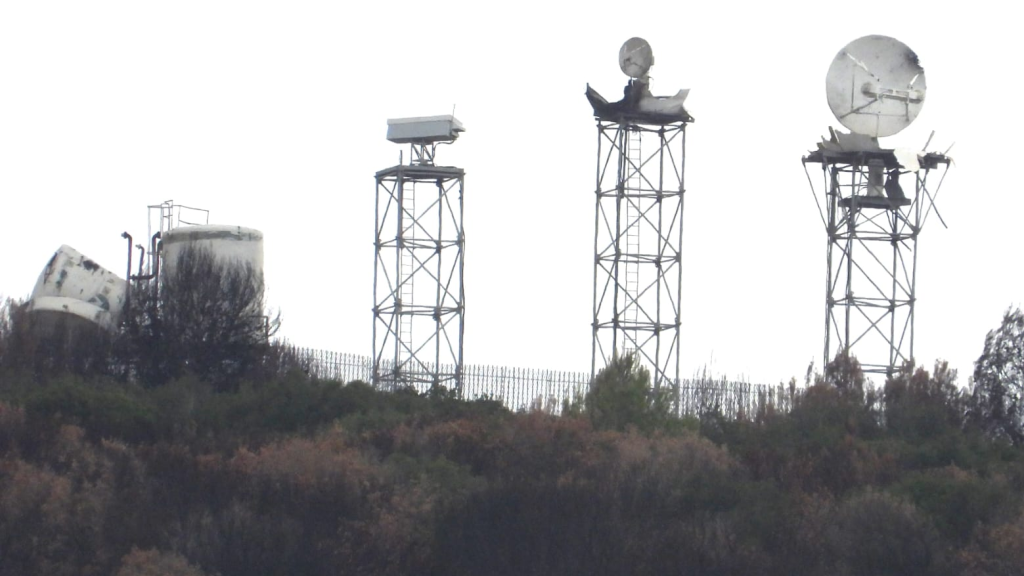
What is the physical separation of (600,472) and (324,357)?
54.6 ft

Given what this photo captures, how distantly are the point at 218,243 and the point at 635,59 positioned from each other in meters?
12.0

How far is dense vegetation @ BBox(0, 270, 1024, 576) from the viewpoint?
2825 centimetres

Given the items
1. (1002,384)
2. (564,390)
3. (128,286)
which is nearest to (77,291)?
(128,286)

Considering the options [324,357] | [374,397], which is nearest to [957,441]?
[374,397]

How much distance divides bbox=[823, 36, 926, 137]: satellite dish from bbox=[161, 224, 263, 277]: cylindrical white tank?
51.1 feet

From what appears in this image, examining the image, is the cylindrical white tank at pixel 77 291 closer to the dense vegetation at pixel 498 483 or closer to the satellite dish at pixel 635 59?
the dense vegetation at pixel 498 483

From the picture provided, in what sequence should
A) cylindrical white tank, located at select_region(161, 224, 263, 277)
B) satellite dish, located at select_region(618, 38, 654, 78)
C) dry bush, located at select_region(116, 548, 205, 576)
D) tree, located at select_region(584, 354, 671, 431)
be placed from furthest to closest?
cylindrical white tank, located at select_region(161, 224, 263, 277), satellite dish, located at select_region(618, 38, 654, 78), tree, located at select_region(584, 354, 671, 431), dry bush, located at select_region(116, 548, 205, 576)

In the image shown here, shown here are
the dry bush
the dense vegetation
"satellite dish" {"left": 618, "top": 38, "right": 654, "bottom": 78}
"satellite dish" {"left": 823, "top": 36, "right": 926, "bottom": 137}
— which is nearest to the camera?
the dry bush

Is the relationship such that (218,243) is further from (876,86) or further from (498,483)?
(876,86)

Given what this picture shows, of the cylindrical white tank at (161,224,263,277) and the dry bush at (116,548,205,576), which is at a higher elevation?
the cylindrical white tank at (161,224,263,277)

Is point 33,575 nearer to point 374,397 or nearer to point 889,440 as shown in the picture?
point 374,397

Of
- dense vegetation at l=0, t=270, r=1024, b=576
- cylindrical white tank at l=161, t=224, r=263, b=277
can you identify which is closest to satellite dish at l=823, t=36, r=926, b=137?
dense vegetation at l=0, t=270, r=1024, b=576

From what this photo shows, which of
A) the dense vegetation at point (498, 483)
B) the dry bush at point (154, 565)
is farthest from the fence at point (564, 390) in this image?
the dry bush at point (154, 565)

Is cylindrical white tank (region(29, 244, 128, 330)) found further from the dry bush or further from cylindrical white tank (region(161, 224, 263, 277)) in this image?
the dry bush
